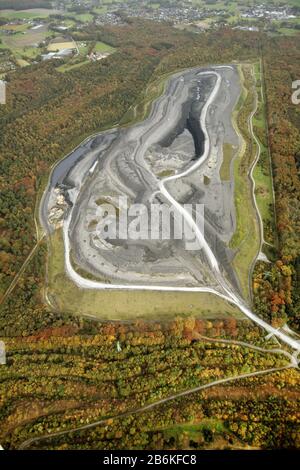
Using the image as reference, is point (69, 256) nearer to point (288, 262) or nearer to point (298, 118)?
point (288, 262)

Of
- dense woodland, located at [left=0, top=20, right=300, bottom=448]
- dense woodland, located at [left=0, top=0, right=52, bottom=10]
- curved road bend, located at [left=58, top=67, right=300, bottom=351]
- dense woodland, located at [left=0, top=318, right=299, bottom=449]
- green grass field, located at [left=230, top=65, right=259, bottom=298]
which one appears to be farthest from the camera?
dense woodland, located at [left=0, top=0, right=52, bottom=10]

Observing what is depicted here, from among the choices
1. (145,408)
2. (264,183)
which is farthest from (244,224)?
(145,408)

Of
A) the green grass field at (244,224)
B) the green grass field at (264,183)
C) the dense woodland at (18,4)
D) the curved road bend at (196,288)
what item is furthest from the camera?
the dense woodland at (18,4)

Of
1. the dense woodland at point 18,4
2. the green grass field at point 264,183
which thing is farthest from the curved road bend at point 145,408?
the dense woodland at point 18,4

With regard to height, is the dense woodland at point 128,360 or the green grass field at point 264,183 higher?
the green grass field at point 264,183

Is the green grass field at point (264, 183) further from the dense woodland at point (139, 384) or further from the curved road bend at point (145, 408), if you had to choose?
the curved road bend at point (145, 408)

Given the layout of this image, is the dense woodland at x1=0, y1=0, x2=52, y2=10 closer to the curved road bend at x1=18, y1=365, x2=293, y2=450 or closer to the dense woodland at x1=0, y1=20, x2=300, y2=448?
the dense woodland at x1=0, y1=20, x2=300, y2=448

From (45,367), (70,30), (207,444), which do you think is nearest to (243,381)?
(207,444)

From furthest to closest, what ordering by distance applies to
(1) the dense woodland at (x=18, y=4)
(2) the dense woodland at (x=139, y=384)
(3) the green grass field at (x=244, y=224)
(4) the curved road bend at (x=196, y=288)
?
1. (1) the dense woodland at (x=18, y=4)
2. (3) the green grass field at (x=244, y=224)
3. (4) the curved road bend at (x=196, y=288)
4. (2) the dense woodland at (x=139, y=384)

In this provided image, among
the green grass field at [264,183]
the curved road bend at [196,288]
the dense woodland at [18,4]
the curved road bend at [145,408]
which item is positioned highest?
the dense woodland at [18,4]

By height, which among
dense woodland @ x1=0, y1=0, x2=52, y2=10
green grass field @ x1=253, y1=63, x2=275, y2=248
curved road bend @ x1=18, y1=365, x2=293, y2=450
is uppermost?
dense woodland @ x1=0, y1=0, x2=52, y2=10

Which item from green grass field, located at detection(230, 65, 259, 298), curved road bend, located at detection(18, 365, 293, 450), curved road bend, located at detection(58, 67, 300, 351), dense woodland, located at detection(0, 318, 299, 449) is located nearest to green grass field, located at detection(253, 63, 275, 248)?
green grass field, located at detection(230, 65, 259, 298)
